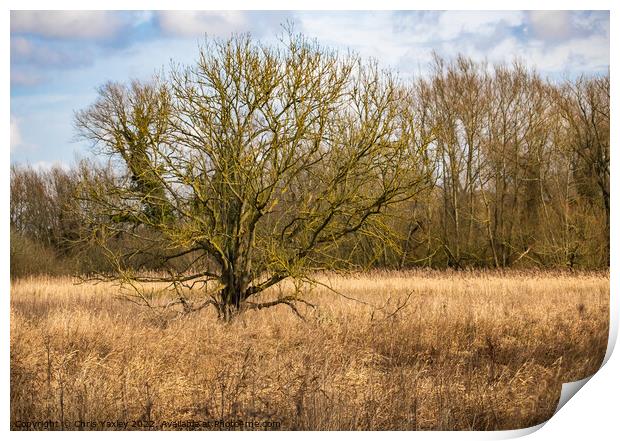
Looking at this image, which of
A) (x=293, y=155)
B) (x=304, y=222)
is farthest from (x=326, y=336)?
(x=293, y=155)

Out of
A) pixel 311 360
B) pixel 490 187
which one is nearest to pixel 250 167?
pixel 311 360

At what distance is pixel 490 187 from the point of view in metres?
15.8

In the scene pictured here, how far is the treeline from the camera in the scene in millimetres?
8188

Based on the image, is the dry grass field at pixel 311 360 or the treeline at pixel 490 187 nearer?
the dry grass field at pixel 311 360

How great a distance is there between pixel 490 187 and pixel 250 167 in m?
9.00

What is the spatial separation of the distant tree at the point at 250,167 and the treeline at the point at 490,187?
0.33 metres

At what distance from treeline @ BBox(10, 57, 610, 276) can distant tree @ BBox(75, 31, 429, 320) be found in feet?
1.09

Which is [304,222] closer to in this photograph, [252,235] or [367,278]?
[252,235]

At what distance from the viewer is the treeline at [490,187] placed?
819 cm

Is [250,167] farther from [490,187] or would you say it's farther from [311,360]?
[490,187]

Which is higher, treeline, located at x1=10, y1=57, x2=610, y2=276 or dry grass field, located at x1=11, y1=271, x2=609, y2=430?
treeline, located at x1=10, y1=57, x2=610, y2=276

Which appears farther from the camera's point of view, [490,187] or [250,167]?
[490,187]

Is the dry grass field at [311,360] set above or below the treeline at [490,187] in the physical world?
below

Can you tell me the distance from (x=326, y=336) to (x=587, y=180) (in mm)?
3765
